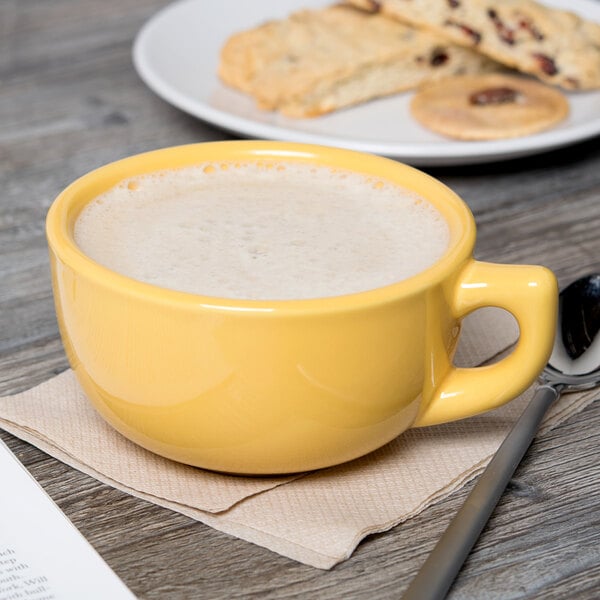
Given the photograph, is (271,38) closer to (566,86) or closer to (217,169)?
(566,86)

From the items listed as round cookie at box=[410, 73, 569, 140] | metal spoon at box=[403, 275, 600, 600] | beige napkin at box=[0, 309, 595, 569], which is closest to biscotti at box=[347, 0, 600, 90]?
round cookie at box=[410, 73, 569, 140]

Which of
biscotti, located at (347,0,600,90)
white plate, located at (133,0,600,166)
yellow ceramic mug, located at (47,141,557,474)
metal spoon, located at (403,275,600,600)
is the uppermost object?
yellow ceramic mug, located at (47,141,557,474)

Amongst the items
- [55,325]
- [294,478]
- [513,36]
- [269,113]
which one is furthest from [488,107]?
[294,478]

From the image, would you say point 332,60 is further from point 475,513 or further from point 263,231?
point 475,513

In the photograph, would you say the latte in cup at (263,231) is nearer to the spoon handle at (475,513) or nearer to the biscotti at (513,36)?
→ the spoon handle at (475,513)

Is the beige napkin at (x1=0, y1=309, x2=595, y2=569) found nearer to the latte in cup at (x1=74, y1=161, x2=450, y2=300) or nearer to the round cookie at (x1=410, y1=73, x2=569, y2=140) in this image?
the latte in cup at (x1=74, y1=161, x2=450, y2=300)

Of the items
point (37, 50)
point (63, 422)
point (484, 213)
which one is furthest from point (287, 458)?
point (37, 50)
